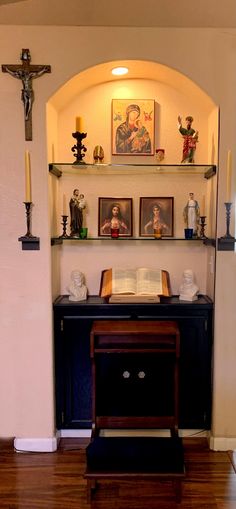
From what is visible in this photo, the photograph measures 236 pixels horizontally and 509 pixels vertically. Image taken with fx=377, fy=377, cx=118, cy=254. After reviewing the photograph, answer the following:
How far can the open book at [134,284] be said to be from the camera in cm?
241

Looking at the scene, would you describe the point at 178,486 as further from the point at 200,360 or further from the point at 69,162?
the point at 69,162

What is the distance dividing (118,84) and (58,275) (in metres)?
1.34

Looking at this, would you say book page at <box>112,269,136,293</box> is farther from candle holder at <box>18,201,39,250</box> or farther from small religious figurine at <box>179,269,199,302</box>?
candle holder at <box>18,201,39,250</box>

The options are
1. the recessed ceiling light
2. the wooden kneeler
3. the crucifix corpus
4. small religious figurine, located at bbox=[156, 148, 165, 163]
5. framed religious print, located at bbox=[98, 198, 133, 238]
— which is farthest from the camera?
framed religious print, located at bbox=[98, 198, 133, 238]

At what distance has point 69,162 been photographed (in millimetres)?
2578

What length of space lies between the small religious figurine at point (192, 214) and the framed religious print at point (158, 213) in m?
0.11

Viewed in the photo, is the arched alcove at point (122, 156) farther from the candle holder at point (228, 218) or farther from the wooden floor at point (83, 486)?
the wooden floor at point (83, 486)

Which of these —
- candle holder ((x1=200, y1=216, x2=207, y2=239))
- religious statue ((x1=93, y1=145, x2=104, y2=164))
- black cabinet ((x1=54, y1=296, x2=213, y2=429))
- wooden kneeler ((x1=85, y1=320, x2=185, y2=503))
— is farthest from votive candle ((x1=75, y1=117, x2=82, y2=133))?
wooden kneeler ((x1=85, y1=320, x2=185, y2=503))

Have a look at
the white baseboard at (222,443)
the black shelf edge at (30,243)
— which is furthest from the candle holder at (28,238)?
the white baseboard at (222,443)

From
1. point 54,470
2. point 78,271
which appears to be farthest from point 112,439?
point 78,271

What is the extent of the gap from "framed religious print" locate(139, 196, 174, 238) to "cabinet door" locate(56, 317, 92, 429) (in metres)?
0.78

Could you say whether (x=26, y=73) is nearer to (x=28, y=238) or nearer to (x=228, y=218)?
(x=28, y=238)

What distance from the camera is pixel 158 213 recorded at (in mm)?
2564

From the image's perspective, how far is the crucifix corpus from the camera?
2.19m
